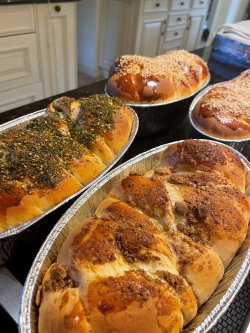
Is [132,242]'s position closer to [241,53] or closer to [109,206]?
[109,206]

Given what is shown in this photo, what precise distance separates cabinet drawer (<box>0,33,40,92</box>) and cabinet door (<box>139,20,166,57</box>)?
173 centimetres

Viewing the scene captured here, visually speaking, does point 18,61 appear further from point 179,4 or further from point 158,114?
point 179,4

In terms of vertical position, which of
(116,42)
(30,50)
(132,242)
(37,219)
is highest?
(132,242)

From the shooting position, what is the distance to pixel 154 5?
11.6 ft

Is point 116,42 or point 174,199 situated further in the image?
point 116,42

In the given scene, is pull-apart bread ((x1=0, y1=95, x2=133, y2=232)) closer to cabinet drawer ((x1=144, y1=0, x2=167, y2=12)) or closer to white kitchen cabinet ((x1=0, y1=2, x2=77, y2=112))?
white kitchen cabinet ((x1=0, y1=2, x2=77, y2=112))

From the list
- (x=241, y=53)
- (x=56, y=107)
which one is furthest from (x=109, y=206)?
(x=241, y=53)

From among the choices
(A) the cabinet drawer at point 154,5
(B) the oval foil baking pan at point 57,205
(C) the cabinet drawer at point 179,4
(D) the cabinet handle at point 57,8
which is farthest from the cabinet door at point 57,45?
(C) the cabinet drawer at point 179,4

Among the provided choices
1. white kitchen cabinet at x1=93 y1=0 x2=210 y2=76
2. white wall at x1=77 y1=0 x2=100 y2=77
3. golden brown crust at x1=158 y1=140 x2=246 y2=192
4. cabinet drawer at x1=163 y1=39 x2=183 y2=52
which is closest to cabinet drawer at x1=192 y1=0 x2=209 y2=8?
white kitchen cabinet at x1=93 y1=0 x2=210 y2=76

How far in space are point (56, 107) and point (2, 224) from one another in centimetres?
61

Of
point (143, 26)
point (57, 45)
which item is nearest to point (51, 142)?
point (57, 45)

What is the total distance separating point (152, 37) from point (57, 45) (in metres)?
1.69

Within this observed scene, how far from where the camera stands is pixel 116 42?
12.3 ft

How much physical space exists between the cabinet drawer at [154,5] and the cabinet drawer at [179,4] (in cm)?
16
